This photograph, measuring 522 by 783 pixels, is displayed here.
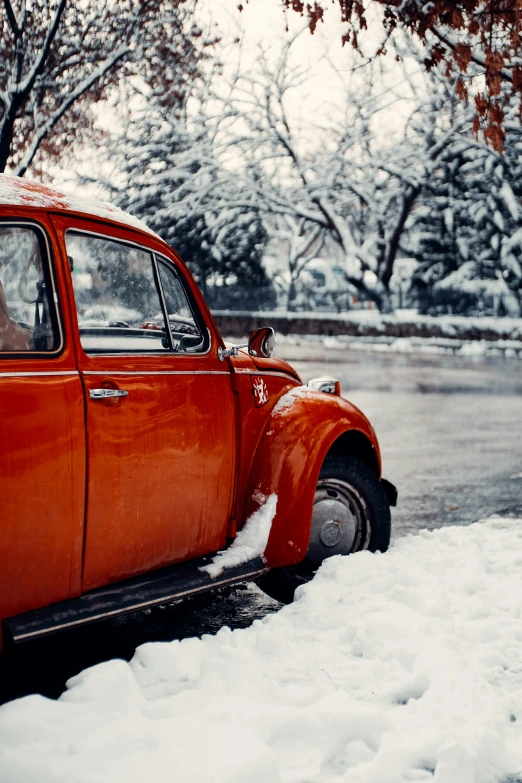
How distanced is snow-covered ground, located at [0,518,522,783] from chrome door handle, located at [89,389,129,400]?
1.03m

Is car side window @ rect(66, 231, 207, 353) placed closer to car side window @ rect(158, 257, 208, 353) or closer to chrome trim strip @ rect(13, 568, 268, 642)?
car side window @ rect(158, 257, 208, 353)

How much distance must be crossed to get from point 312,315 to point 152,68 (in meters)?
17.8

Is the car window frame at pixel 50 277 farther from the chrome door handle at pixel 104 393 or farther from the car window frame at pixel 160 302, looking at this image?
the chrome door handle at pixel 104 393

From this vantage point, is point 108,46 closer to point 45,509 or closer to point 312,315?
point 45,509

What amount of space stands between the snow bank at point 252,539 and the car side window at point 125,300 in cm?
84

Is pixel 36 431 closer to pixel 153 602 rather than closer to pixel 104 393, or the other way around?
pixel 104 393

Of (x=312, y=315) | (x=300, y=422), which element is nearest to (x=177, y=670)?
(x=300, y=422)

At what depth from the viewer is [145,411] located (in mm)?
3785

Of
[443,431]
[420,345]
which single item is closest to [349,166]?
[420,345]

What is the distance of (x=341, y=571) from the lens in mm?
4625

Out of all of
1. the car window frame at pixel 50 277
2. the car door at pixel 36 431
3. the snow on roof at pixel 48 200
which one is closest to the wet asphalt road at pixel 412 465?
the car door at pixel 36 431

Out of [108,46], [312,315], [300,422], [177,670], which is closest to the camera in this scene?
[177,670]

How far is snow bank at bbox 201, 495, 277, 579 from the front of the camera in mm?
4203

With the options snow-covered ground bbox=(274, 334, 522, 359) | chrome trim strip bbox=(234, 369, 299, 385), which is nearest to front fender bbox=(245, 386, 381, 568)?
chrome trim strip bbox=(234, 369, 299, 385)
